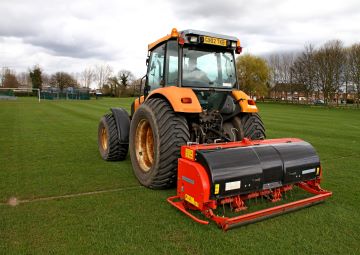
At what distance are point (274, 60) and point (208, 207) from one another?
67924mm

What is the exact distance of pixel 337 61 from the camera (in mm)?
43594

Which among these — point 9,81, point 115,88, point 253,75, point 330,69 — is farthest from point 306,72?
point 9,81

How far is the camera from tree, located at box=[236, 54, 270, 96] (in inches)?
2343

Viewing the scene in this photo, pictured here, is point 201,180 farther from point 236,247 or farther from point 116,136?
point 116,136

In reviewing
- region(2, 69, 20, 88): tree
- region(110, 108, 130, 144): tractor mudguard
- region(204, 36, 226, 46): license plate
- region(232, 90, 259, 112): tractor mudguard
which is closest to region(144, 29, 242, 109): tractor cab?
region(204, 36, 226, 46): license plate

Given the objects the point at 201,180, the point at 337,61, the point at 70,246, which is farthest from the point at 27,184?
the point at 337,61

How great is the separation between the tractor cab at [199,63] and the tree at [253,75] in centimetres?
5512

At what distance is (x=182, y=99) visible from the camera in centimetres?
448

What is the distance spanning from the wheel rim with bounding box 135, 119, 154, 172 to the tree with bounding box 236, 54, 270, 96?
5580 cm

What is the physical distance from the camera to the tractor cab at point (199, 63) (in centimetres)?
503

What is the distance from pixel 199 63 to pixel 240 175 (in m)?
2.40

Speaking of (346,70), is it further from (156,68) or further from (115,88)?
(115,88)

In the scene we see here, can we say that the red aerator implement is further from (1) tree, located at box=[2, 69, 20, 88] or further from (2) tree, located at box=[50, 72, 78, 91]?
(1) tree, located at box=[2, 69, 20, 88]

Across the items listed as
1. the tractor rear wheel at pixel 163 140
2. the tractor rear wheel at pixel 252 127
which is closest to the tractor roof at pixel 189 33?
the tractor rear wheel at pixel 163 140
